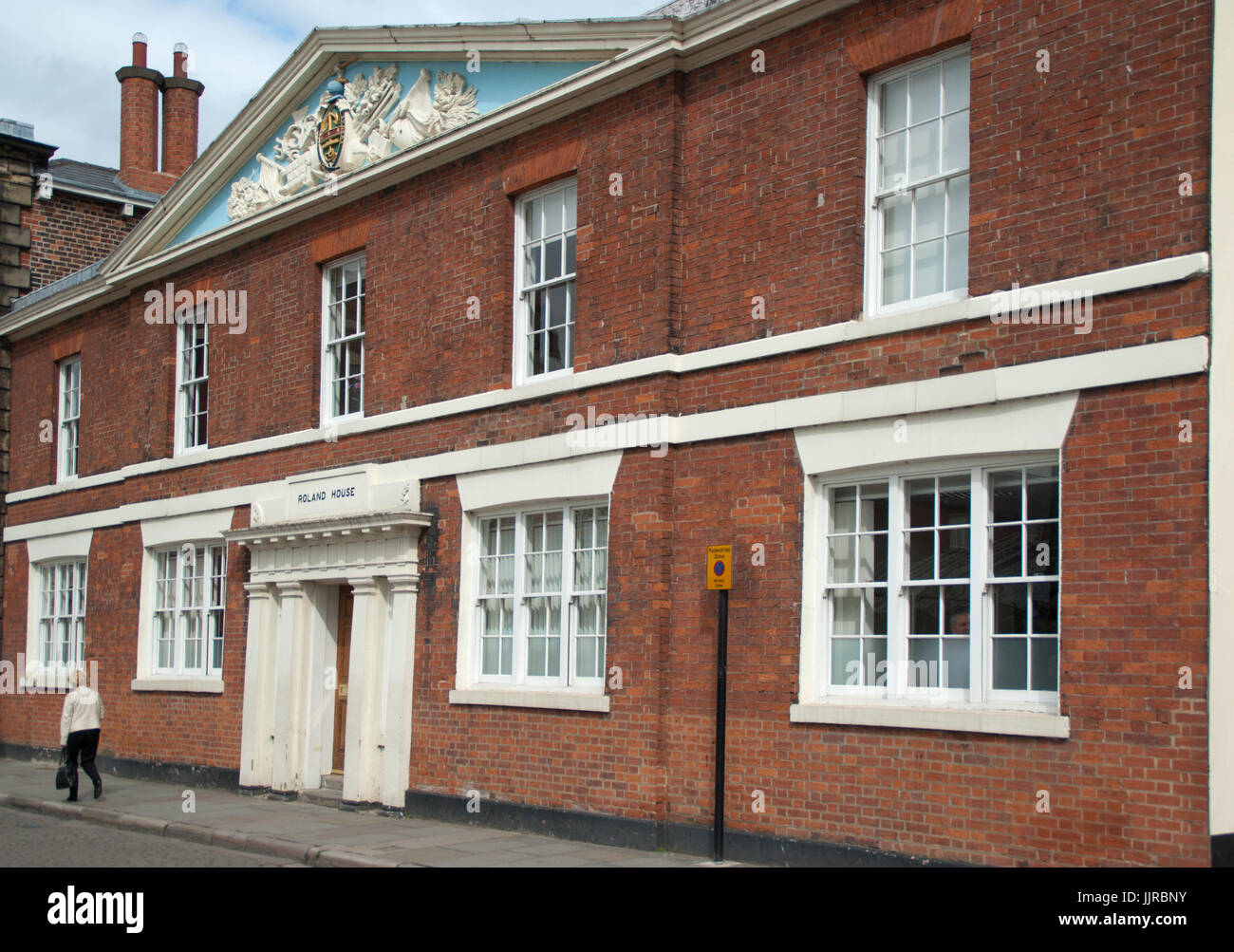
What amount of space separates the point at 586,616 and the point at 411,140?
591 centimetres

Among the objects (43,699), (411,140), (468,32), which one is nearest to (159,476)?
(43,699)

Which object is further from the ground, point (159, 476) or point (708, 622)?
point (159, 476)

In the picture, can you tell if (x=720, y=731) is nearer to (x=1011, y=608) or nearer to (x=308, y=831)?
(x=1011, y=608)

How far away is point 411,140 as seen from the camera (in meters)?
15.3

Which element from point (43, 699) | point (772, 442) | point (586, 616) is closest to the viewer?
point (772, 442)

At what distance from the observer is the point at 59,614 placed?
21.8m

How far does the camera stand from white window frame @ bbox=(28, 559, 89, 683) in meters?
21.2

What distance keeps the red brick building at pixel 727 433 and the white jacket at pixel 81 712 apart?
1716mm

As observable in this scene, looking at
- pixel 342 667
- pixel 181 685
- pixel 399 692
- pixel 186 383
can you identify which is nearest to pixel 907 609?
pixel 399 692

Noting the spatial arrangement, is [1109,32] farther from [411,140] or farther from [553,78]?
[411,140]

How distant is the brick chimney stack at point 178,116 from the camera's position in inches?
1086
